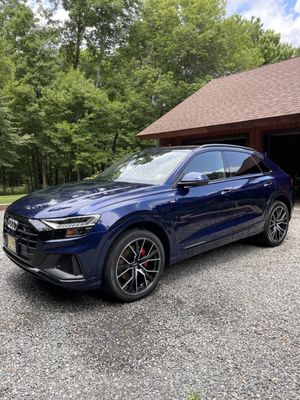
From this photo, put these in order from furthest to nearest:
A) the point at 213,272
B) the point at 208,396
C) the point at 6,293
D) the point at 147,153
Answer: the point at 147,153 < the point at 213,272 < the point at 6,293 < the point at 208,396

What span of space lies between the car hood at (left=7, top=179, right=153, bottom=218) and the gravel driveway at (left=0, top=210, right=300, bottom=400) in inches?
34.8

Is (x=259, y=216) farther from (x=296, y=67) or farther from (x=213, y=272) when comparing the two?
(x=296, y=67)

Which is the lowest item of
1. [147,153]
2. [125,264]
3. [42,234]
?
[125,264]

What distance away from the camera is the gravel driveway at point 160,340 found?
1.87 meters

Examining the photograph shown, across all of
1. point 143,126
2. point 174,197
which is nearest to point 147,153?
point 174,197

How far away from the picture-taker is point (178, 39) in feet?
67.9

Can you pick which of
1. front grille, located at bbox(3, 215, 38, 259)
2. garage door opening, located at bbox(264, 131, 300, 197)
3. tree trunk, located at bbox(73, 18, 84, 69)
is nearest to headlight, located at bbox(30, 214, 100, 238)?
front grille, located at bbox(3, 215, 38, 259)

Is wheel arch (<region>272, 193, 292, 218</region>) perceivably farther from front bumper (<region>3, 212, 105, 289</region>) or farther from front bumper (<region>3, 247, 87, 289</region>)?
front bumper (<region>3, 247, 87, 289</region>)

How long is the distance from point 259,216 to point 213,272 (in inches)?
45.9

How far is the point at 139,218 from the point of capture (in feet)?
9.61

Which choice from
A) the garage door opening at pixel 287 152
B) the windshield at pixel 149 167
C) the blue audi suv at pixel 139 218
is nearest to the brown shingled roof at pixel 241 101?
the garage door opening at pixel 287 152

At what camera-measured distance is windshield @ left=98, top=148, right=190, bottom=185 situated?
3.54 m

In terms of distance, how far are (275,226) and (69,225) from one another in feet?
10.7

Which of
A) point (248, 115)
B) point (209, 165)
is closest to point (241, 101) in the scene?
point (248, 115)
